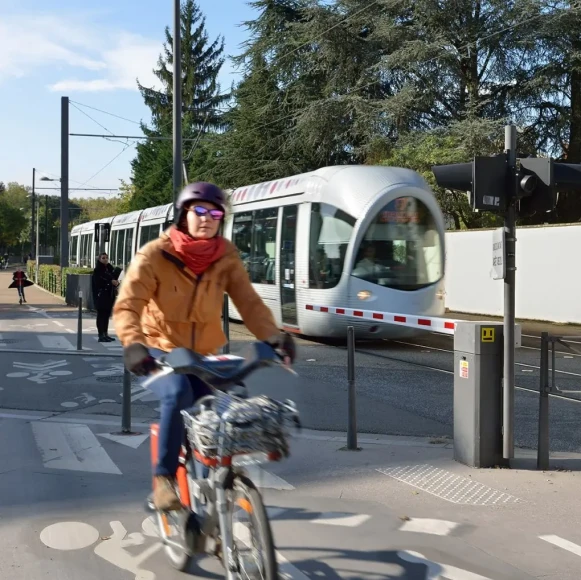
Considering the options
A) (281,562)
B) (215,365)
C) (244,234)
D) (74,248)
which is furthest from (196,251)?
(74,248)

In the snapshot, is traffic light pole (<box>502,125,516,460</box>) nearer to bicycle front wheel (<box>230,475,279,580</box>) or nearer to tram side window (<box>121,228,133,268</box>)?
bicycle front wheel (<box>230,475,279,580</box>)

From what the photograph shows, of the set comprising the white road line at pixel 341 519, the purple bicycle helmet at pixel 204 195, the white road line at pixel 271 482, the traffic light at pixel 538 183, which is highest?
the traffic light at pixel 538 183

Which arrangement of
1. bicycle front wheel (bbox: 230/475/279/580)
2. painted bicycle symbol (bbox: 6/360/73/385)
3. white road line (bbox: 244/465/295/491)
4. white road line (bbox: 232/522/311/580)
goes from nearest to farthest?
bicycle front wheel (bbox: 230/475/279/580)
white road line (bbox: 232/522/311/580)
white road line (bbox: 244/465/295/491)
painted bicycle symbol (bbox: 6/360/73/385)

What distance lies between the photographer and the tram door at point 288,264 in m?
15.0

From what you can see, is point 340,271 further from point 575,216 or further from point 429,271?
point 575,216

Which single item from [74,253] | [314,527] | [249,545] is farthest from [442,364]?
[74,253]

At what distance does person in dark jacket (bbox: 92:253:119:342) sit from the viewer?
1535cm

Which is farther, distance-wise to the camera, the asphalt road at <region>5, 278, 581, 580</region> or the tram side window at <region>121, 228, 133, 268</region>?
the tram side window at <region>121, 228, 133, 268</region>

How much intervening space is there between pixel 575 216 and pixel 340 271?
19857 mm

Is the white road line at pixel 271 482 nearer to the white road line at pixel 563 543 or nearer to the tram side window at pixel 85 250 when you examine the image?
the white road line at pixel 563 543

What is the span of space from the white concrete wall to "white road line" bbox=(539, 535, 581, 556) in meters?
17.0

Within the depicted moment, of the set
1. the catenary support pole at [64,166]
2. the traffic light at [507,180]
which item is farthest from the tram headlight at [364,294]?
the catenary support pole at [64,166]

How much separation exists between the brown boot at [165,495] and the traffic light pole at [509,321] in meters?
3.11

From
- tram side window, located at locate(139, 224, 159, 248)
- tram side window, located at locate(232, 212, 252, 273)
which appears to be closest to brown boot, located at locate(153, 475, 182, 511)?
tram side window, located at locate(232, 212, 252, 273)
